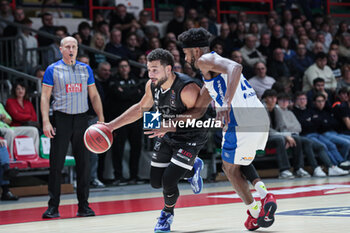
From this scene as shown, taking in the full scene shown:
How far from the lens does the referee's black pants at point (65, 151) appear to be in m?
5.83

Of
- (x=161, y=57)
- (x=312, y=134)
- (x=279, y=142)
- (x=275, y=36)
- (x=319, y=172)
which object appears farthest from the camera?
(x=275, y=36)

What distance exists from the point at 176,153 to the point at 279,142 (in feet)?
18.6

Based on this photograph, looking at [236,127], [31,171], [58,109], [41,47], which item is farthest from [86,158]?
[41,47]

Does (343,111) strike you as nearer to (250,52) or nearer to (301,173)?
(301,173)

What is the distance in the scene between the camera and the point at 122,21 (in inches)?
447

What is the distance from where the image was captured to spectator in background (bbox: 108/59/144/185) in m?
9.13

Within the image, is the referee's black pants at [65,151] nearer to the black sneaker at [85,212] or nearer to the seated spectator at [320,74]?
the black sneaker at [85,212]

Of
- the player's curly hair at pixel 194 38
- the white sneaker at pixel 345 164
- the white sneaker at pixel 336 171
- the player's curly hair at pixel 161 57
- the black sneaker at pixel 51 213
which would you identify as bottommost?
the white sneaker at pixel 336 171

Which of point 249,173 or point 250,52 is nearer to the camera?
point 249,173

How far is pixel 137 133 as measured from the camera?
9297mm

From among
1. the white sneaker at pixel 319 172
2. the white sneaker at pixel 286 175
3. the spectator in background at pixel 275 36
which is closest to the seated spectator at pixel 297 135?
the white sneaker at pixel 319 172

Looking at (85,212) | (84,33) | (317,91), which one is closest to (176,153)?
(85,212)

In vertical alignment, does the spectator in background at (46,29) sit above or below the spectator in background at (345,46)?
above

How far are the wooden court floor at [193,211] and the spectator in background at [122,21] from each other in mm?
3536
